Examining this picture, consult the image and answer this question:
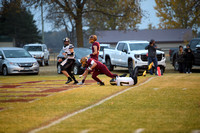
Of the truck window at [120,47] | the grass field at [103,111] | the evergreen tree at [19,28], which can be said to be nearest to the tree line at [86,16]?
the evergreen tree at [19,28]

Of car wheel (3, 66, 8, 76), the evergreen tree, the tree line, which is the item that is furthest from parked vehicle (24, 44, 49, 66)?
the evergreen tree

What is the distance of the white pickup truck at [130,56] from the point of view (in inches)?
949

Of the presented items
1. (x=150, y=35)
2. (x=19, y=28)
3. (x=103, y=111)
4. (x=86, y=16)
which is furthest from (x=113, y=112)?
(x=19, y=28)

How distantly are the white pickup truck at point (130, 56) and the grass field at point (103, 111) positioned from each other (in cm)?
1092

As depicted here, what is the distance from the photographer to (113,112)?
28.9 feet

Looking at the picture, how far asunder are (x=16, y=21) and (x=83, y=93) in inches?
2896

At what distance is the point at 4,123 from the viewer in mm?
7855

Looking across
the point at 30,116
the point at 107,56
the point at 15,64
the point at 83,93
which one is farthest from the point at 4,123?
the point at 107,56

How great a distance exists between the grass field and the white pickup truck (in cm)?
1092

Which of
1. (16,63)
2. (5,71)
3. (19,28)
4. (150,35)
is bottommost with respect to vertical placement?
(5,71)

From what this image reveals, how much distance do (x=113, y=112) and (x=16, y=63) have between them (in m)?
16.2

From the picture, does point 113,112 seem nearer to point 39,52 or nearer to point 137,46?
point 137,46

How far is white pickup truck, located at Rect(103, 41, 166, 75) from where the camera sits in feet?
79.1

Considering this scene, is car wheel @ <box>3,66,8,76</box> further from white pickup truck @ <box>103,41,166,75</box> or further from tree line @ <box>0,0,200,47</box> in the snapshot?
tree line @ <box>0,0,200,47</box>
